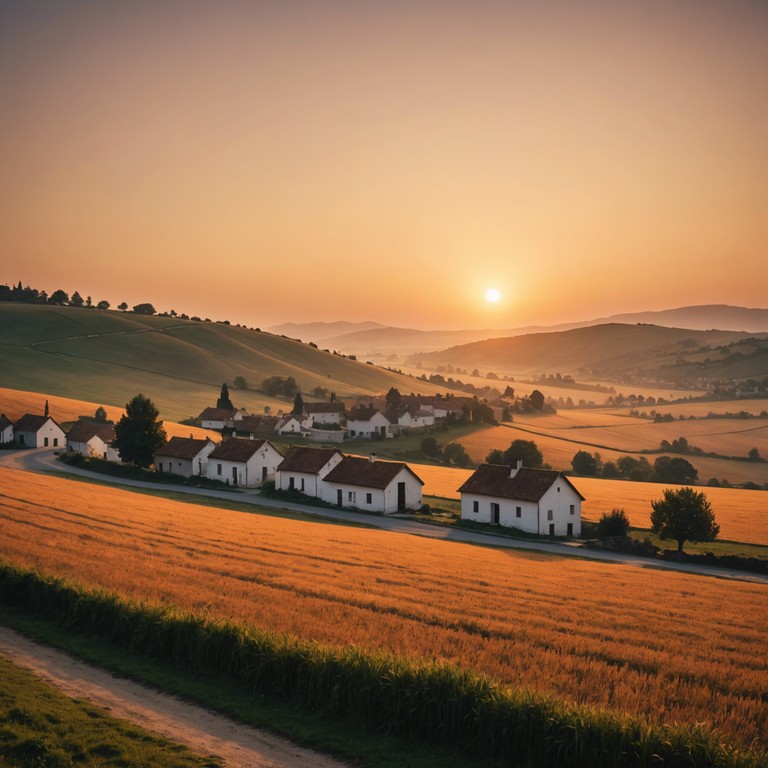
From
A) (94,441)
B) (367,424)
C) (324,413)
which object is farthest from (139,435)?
(324,413)

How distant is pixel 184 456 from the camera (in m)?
78.8

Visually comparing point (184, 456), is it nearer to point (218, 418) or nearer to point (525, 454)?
point (525, 454)

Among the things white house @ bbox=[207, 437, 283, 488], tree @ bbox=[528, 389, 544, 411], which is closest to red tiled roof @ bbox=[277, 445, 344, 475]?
white house @ bbox=[207, 437, 283, 488]

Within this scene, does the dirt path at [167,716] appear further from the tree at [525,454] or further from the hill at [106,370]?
the hill at [106,370]

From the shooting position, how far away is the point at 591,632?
21.6m

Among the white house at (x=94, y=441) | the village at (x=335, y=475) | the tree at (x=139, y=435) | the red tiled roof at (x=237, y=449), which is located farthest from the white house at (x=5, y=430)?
the red tiled roof at (x=237, y=449)

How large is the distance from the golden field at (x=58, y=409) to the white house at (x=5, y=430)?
424 cm

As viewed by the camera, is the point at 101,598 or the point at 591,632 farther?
the point at 591,632

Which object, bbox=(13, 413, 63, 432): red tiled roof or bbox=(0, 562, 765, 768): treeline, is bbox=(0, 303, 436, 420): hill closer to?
bbox=(13, 413, 63, 432): red tiled roof

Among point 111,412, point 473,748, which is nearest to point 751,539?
point 473,748

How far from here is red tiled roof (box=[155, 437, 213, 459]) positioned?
78.6 m

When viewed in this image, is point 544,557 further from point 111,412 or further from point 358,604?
point 111,412

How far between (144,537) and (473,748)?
2745 cm

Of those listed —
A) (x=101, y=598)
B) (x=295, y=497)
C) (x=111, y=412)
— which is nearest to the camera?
(x=101, y=598)
